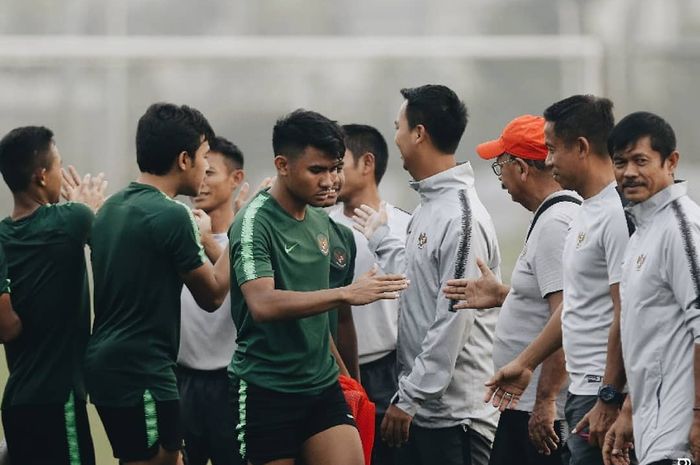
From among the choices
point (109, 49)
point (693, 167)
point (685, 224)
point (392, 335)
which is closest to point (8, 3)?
point (109, 49)

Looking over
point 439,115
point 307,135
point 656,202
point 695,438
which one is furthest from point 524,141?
point 695,438

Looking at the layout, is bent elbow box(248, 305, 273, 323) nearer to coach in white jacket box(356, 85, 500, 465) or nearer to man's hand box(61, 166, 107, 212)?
coach in white jacket box(356, 85, 500, 465)

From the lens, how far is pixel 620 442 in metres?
3.93

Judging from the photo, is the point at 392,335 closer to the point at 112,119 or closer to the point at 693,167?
the point at 112,119

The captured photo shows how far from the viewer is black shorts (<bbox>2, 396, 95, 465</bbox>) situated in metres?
4.85

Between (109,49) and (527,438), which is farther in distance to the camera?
(109,49)

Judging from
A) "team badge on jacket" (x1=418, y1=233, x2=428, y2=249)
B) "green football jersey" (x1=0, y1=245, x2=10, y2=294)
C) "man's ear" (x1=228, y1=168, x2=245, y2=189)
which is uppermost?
"man's ear" (x1=228, y1=168, x2=245, y2=189)

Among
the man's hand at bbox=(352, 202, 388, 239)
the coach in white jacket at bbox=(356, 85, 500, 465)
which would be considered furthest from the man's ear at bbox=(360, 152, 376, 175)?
the coach in white jacket at bbox=(356, 85, 500, 465)

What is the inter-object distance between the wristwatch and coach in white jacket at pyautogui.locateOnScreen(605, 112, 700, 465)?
8 centimetres

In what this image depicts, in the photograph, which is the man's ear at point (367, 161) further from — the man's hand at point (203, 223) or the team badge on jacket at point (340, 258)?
the team badge on jacket at point (340, 258)

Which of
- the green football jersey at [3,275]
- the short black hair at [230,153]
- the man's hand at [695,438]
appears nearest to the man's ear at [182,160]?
the green football jersey at [3,275]

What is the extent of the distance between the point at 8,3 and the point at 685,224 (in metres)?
8.67

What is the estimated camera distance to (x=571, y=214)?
466cm

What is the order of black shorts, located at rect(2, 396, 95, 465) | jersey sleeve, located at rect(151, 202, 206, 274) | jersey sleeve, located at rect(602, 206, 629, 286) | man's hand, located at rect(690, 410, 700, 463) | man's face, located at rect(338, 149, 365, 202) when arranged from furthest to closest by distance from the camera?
1. man's face, located at rect(338, 149, 365, 202)
2. black shorts, located at rect(2, 396, 95, 465)
3. jersey sleeve, located at rect(151, 202, 206, 274)
4. jersey sleeve, located at rect(602, 206, 629, 286)
5. man's hand, located at rect(690, 410, 700, 463)
